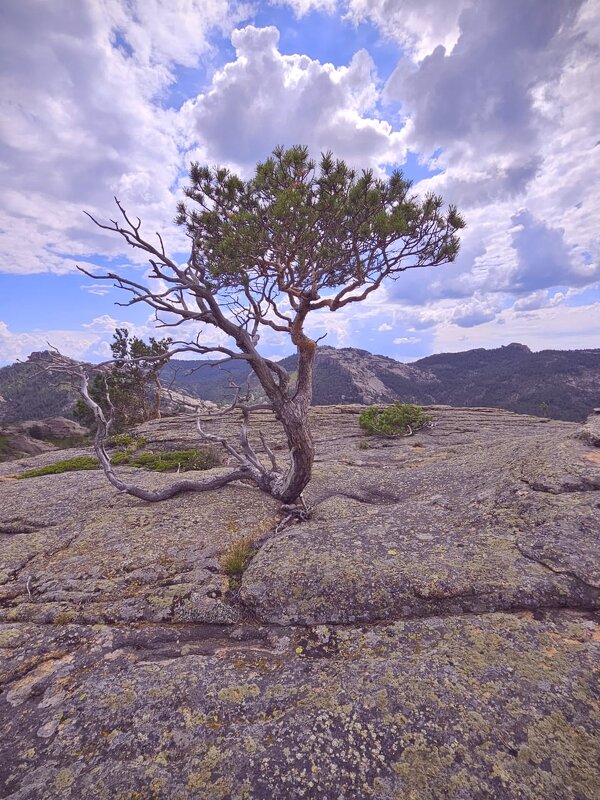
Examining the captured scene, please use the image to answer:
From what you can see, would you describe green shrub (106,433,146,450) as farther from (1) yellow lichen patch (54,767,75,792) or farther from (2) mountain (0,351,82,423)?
(2) mountain (0,351,82,423)

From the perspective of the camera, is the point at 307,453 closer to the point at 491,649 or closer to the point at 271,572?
the point at 271,572

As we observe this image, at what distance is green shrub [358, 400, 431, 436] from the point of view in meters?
22.3

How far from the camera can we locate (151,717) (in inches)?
184

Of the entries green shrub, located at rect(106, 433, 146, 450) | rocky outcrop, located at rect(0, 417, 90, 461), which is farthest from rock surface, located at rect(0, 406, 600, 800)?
rocky outcrop, located at rect(0, 417, 90, 461)

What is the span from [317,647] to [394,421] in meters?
17.8

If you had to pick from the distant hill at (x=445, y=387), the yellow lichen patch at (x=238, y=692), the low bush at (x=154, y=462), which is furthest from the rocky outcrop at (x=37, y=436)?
the yellow lichen patch at (x=238, y=692)

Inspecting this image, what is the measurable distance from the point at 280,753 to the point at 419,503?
7.07 meters

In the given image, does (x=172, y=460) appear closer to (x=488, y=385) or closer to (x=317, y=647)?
(x=317, y=647)

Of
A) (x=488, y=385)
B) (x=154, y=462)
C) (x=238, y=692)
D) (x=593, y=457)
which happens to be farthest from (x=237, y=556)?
(x=488, y=385)

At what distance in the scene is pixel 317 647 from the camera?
5.85 metres

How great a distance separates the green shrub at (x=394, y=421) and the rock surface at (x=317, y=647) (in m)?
11.3

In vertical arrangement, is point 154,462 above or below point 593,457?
below

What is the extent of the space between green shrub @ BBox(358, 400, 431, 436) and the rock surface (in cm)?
1133

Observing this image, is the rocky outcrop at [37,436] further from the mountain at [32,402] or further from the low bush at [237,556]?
the low bush at [237,556]
